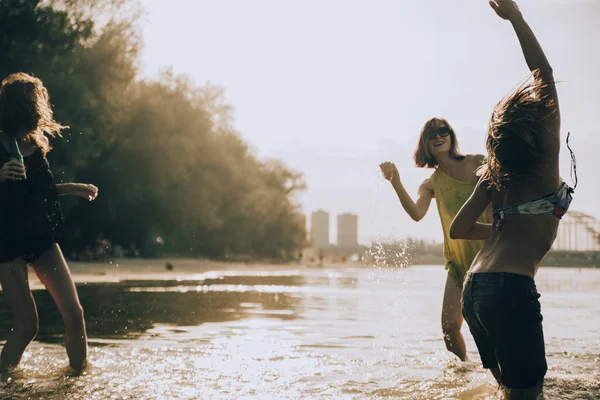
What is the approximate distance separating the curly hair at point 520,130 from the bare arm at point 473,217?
16 cm

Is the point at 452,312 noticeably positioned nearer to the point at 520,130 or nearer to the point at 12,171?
the point at 520,130

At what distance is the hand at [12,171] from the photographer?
5.56m

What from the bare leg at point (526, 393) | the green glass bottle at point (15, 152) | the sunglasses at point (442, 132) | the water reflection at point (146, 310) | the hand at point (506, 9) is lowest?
the water reflection at point (146, 310)

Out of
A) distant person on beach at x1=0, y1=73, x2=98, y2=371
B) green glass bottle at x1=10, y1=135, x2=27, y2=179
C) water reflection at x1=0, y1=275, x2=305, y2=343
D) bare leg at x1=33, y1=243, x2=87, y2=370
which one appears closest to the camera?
green glass bottle at x1=10, y1=135, x2=27, y2=179

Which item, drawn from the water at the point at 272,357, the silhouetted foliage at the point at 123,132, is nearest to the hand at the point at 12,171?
the water at the point at 272,357

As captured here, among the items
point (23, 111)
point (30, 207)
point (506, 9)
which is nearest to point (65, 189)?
point (30, 207)

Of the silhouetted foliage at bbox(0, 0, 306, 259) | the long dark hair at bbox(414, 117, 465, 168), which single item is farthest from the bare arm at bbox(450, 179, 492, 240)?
the silhouetted foliage at bbox(0, 0, 306, 259)

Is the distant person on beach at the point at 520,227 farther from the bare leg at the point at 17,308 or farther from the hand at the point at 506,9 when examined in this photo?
the bare leg at the point at 17,308

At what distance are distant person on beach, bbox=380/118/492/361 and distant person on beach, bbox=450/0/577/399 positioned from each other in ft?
8.95

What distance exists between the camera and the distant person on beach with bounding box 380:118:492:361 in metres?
6.55

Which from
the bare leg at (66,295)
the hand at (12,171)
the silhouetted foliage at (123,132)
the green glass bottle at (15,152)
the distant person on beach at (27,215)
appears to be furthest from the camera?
the silhouetted foliage at (123,132)

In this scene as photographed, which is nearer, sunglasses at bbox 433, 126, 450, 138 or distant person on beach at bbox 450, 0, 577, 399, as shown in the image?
distant person on beach at bbox 450, 0, 577, 399

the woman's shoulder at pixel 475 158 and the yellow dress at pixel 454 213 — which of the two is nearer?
the yellow dress at pixel 454 213

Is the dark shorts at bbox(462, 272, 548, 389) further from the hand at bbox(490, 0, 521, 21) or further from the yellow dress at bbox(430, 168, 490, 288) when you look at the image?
the yellow dress at bbox(430, 168, 490, 288)
